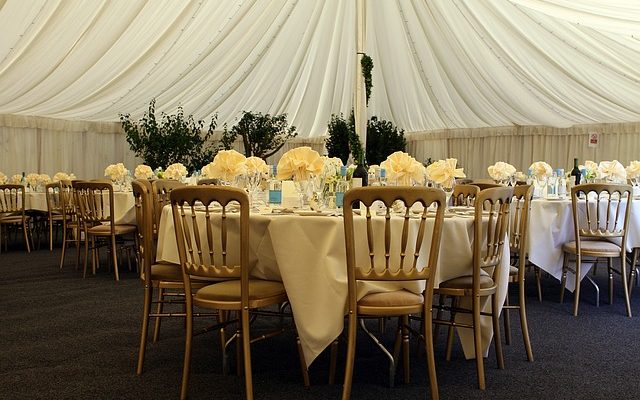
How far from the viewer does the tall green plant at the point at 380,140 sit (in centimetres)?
1574

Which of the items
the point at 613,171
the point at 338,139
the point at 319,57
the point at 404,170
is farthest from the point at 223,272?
the point at 338,139

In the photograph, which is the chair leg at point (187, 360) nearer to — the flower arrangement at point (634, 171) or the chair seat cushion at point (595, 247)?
the chair seat cushion at point (595, 247)

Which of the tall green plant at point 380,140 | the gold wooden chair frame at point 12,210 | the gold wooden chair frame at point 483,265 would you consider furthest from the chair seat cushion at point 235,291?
the tall green plant at point 380,140

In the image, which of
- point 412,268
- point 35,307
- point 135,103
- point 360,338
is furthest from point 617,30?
point 135,103

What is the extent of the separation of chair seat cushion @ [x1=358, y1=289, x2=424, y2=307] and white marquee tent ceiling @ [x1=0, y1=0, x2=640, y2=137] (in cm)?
595

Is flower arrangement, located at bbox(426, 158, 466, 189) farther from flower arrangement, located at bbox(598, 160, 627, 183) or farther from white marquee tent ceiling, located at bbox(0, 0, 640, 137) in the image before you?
white marquee tent ceiling, located at bbox(0, 0, 640, 137)

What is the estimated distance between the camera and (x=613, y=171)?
701 centimetres

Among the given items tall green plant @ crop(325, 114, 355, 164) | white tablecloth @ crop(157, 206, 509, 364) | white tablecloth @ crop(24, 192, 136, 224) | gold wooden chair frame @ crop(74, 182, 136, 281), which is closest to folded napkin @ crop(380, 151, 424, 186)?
white tablecloth @ crop(157, 206, 509, 364)

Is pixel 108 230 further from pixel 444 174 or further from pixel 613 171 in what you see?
pixel 613 171

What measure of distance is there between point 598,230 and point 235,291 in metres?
3.56

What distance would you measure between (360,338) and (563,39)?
6.92 metres

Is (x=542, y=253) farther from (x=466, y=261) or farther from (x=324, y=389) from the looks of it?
(x=324, y=389)

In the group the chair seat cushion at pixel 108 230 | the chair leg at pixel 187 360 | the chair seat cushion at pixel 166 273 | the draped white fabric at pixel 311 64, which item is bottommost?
the chair leg at pixel 187 360

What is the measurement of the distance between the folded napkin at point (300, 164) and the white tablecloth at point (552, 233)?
2631 millimetres
